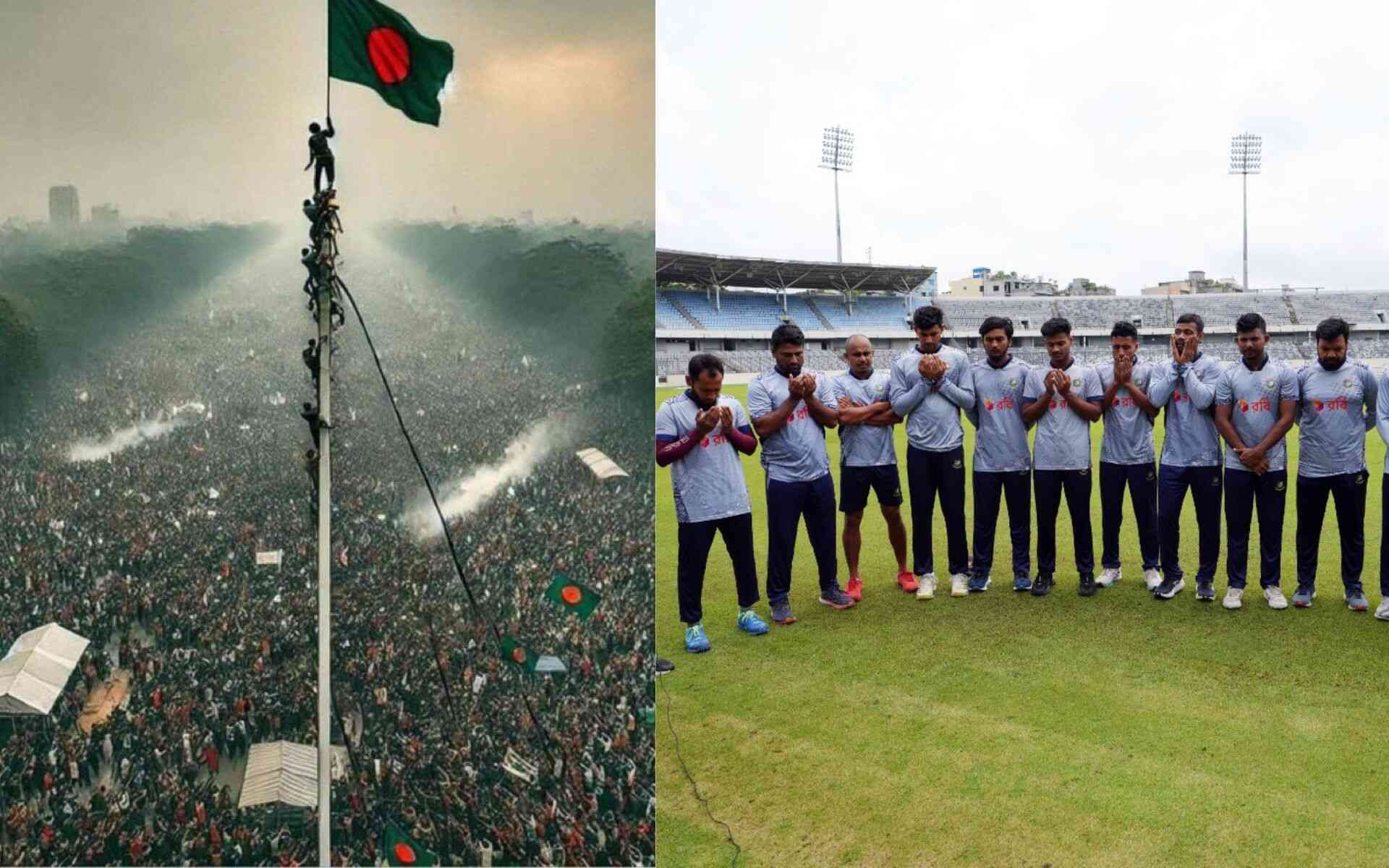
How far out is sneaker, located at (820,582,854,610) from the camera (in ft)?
14.3

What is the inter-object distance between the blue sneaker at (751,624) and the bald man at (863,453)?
2.33 ft

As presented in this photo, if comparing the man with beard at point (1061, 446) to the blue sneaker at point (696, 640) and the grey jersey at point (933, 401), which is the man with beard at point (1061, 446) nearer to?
the grey jersey at point (933, 401)

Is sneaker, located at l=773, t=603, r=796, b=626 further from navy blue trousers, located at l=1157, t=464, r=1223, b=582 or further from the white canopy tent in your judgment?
the white canopy tent

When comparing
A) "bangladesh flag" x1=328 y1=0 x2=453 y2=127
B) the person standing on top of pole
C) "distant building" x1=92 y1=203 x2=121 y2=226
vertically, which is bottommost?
"distant building" x1=92 y1=203 x2=121 y2=226

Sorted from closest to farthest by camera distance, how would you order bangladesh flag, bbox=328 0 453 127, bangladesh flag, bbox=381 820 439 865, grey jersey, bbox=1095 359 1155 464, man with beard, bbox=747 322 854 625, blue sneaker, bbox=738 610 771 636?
1. bangladesh flag, bbox=328 0 453 127
2. bangladesh flag, bbox=381 820 439 865
3. blue sneaker, bbox=738 610 771 636
4. man with beard, bbox=747 322 854 625
5. grey jersey, bbox=1095 359 1155 464

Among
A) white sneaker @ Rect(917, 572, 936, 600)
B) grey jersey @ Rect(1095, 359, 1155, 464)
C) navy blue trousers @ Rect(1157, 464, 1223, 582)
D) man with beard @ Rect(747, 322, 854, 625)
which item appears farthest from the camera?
white sneaker @ Rect(917, 572, 936, 600)

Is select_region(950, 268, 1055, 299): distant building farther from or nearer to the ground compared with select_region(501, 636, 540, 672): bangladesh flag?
farther from the ground

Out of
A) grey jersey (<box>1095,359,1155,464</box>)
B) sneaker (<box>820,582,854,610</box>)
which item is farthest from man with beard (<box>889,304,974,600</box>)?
grey jersey (<box>1095,359,1155,464</box>)

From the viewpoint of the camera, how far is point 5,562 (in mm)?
1890

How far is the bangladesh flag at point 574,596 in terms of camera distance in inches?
78.0

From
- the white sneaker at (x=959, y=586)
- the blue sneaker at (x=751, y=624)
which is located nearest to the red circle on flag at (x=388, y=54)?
the blue sneaker at (x=751, y=624)

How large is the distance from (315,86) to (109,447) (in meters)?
0.86

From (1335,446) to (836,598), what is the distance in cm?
222

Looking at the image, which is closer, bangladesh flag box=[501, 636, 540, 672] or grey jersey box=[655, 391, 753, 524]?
bangladesh flag box=[501, 636, 540, 672]
